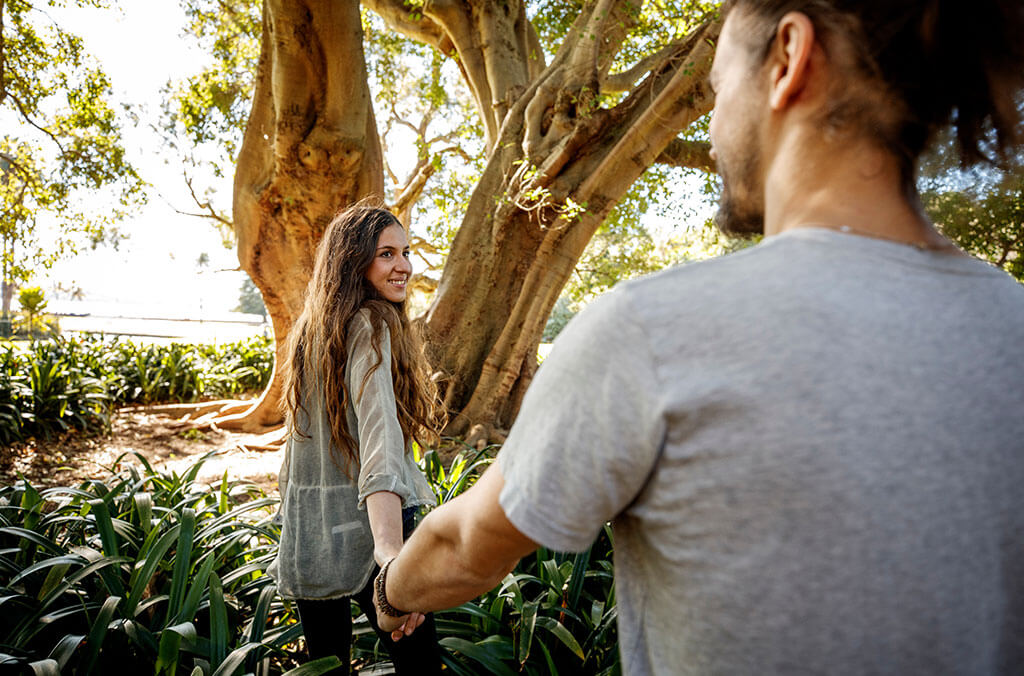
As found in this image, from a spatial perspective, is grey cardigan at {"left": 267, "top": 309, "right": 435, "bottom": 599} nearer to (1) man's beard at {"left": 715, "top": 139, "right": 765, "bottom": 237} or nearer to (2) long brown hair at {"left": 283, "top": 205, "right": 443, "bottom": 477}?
(2) long brown hair at {"left": 283, "top": 205, "right": 443, "bottom": 477}

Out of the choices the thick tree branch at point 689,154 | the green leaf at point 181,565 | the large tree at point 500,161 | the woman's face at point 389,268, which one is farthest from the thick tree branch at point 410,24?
the green leaf at point 181,565

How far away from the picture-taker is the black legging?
1.85m

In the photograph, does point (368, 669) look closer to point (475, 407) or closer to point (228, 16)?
point (475, 407)

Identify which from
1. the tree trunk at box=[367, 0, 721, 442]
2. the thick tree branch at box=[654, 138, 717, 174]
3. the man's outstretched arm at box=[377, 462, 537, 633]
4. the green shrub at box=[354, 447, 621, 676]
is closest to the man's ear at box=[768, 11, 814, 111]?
the man's outstretched arm at box=[377, 462, 537, 633]

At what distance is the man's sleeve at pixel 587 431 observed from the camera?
67 centimetres

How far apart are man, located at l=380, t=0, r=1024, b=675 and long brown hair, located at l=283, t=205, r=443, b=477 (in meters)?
1.26

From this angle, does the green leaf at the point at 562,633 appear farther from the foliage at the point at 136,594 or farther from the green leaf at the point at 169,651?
the green leaf at the point at 169,651

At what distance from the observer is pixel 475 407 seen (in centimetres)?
563

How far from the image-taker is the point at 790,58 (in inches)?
30.9

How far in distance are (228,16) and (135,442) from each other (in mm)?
6845

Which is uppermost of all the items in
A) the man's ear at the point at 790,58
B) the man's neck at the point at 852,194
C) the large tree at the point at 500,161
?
the large tree at the point at 500,161

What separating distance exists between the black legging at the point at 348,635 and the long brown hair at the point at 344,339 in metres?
0.39

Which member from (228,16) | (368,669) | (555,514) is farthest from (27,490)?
(228,16)

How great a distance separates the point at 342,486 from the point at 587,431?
4.79 ft
